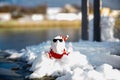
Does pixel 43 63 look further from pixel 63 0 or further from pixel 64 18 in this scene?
pixel 63 0

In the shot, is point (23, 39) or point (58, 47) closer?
point (58, 47)

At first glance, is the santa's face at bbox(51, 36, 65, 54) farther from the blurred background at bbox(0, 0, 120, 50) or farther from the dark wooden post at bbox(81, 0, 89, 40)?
the blurred background at bbox(0, 0, 120, 50)

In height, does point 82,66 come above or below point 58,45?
below

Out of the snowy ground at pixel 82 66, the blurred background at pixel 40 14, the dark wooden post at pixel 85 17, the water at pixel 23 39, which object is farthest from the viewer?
the blurred background at pixel 40 14

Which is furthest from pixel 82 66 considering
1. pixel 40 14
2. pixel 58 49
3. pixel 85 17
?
pixel 40 14

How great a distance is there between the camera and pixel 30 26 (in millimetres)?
51344

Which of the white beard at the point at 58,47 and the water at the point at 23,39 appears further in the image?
the water at the point at 23,39

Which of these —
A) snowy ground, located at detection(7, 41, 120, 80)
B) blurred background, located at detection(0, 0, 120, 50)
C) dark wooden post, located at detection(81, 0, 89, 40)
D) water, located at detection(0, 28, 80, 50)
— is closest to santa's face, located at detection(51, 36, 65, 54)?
snowy ground, located at detection(7, 41, 120, 80)

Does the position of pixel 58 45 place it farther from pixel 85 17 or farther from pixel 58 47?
pixel 85 17

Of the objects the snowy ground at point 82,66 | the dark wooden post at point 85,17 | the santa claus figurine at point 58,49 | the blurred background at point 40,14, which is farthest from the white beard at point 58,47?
the blurred background at point 40,14

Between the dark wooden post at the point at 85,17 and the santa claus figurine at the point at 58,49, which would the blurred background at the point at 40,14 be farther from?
the santa claus figurine at the point at 58,49

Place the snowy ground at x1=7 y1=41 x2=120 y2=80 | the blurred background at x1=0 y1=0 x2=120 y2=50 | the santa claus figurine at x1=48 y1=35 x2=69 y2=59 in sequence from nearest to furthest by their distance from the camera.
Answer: the snowy ground at x1=7 y1=41 x2=120 y2=80, the santa claus figurine at x1=48 y1=35 x2=69 y2=59, the blurred background at x1=0 y1=0 x2=120 y2=50

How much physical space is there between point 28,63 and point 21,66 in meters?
0.36

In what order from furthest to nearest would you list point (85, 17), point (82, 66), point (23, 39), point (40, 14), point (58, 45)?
1. point (40, 14)
2. point (23, 39)
3. point (85, 17)
4. point (58, 45)
5. point (82, 66)
